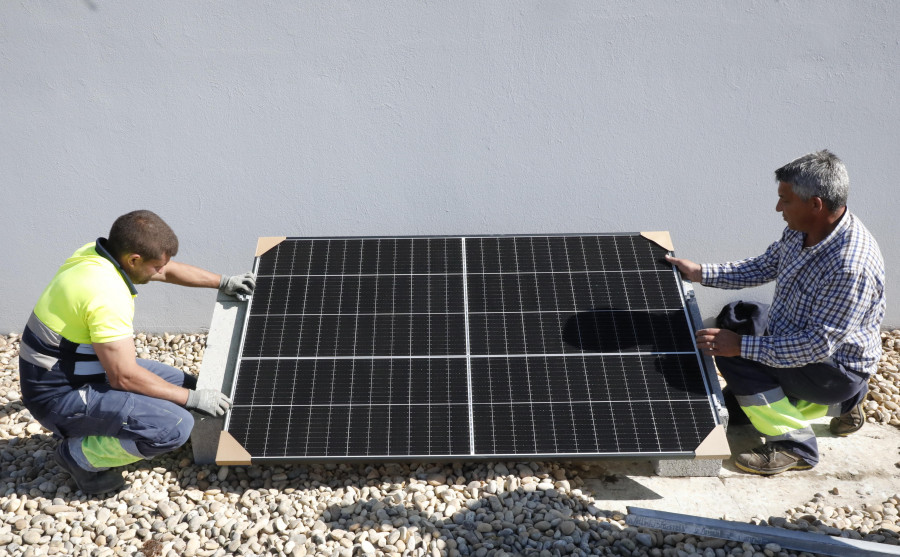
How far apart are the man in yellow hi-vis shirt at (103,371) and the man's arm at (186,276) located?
56 centimetres

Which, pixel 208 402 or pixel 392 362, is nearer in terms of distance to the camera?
pixel 208 402

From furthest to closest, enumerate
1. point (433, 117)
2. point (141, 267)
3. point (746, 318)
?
1. point (433, 117)
2. point (746, 318)
3. point (141, 267)

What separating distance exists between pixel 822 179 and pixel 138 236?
14.8ft

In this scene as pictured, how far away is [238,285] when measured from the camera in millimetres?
6008

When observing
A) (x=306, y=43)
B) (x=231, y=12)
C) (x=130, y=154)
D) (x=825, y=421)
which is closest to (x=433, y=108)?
(x=306, y=43)

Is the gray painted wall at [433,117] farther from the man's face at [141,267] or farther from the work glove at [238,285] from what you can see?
the man's face at [141,267]

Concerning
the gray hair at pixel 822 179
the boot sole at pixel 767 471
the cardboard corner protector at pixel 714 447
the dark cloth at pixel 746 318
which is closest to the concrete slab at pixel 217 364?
the cardboard corner protector at pixel 714 447

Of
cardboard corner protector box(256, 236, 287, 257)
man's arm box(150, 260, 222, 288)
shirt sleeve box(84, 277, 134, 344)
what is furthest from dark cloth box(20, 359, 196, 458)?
cardboard corner protector box(256, 236, 287, 257)

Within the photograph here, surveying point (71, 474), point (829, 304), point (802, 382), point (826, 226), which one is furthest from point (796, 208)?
point (71, 474)

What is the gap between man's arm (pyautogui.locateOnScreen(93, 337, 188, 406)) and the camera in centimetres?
494

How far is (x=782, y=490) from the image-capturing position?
5.68 meters

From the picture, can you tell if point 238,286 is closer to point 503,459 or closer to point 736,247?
point 503,459

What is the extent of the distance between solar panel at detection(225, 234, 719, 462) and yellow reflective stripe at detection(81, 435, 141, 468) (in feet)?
2.57

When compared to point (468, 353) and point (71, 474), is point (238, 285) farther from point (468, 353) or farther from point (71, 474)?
point (468, 353)
